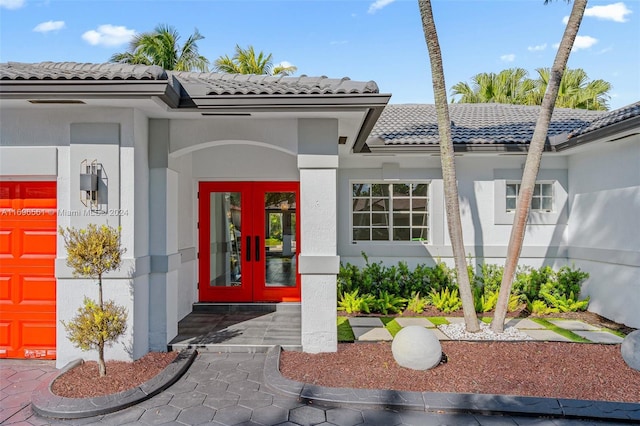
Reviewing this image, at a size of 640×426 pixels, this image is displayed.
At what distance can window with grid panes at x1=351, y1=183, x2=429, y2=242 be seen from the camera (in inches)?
359

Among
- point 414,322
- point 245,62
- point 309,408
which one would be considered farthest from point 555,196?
point 245,62

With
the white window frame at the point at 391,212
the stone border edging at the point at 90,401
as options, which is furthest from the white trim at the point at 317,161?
the stone border edging at the point at 90,401

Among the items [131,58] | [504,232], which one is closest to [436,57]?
[504,232]

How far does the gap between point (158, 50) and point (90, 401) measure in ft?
64.1

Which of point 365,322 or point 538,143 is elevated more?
point 538,143

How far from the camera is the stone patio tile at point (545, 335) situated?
6218mm

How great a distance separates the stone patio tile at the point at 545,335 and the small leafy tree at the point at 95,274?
21.8 feet

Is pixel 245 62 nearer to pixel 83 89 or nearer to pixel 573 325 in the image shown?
pixel 83 89

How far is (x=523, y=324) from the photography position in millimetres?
7145

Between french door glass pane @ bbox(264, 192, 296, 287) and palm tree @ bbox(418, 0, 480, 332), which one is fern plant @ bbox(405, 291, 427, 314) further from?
french door glass pane @ bbox(264, 192, 296, 287)

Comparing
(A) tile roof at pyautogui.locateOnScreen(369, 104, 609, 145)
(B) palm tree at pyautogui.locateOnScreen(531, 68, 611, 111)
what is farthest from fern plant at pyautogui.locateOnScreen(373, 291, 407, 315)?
(B) palm tree at pyautogui.locateOnScreen(531, 68, 611, 111)

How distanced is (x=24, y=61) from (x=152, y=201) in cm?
433

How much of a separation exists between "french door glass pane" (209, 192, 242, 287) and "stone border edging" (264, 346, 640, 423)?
4.15 metres

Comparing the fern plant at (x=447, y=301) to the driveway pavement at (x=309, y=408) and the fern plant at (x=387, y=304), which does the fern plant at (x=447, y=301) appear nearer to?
the fern plant at (x=387, y=304)
